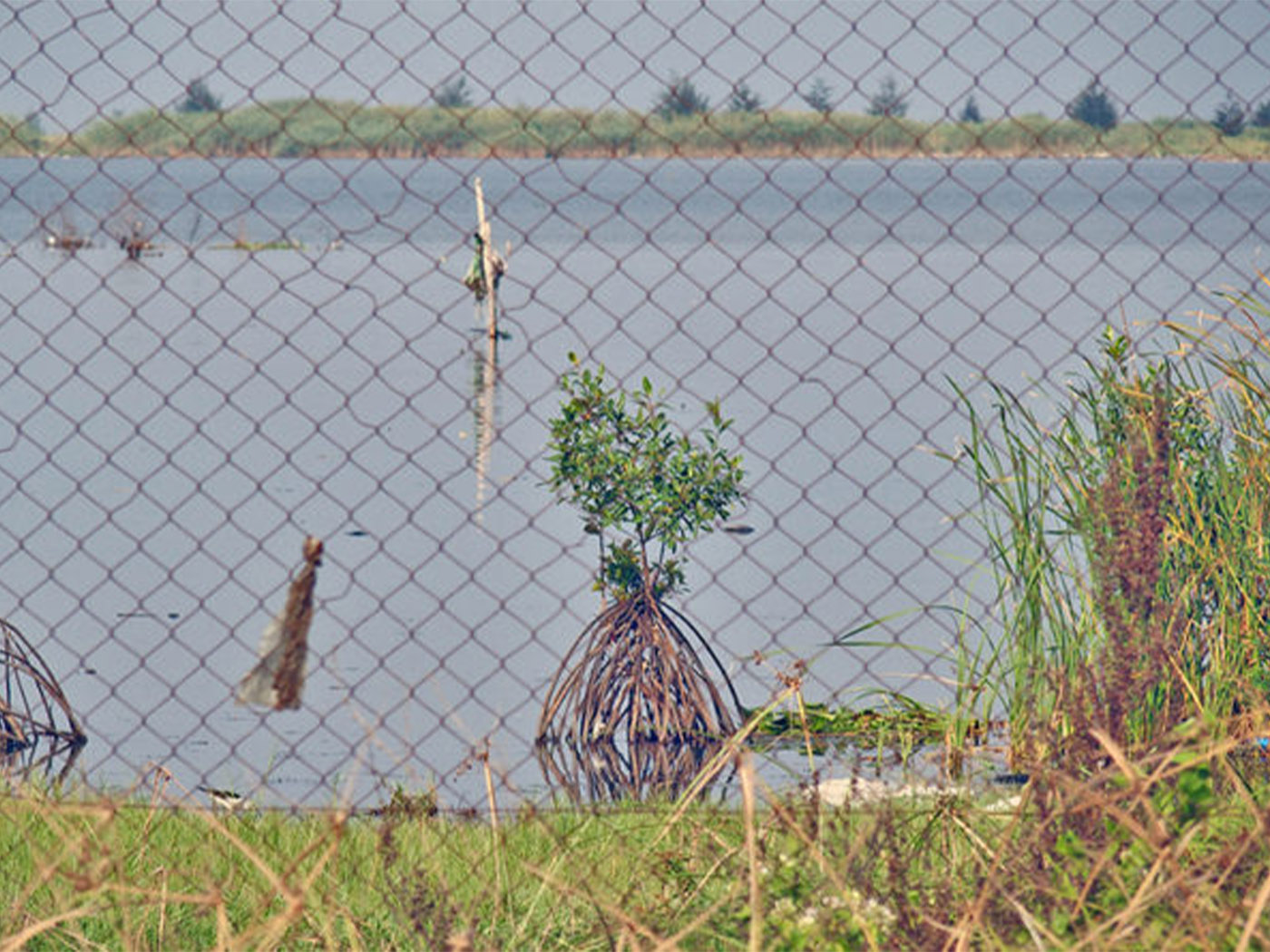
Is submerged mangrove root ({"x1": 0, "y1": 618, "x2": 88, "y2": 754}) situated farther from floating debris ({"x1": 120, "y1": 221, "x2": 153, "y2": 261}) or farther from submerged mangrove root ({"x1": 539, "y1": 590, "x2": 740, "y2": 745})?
submerged mangrove root ({"x1": 539, "y1": 590, "x2": 740, "y2": 745})

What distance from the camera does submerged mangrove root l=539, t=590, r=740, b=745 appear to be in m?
6.11

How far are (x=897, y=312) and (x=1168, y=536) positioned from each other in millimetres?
24665

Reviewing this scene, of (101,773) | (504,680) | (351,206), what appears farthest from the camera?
(351,206)

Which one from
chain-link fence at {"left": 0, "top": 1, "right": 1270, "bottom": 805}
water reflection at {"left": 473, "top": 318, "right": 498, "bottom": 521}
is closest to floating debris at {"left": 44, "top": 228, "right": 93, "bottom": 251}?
chain-link fence at {"left": 0, "top": 1, "right": 1270, "bottom": 805}

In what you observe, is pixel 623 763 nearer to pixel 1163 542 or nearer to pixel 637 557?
pixel 637 557

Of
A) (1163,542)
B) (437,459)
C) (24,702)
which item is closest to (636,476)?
(24,702)

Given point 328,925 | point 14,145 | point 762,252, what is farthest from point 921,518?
point 762,252

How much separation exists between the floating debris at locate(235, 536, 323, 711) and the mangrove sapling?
12.9 ft

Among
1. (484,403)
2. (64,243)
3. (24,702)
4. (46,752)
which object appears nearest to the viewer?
(64,243)

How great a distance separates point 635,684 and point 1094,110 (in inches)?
102

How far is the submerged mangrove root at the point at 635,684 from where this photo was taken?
6.11m

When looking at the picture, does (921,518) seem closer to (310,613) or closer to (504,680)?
(504,680)

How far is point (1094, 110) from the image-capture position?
4219 millimetres

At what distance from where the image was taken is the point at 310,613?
2.06 meters
